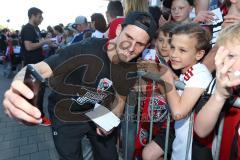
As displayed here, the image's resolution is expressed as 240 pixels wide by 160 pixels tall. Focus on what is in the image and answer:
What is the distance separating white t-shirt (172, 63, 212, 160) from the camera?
1.86 metres

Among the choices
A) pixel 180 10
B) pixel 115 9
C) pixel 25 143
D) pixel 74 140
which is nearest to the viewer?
pixel 74 140

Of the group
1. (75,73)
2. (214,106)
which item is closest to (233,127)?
(214,106)

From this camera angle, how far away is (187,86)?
1859 mm

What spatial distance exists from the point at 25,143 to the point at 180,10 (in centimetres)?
293

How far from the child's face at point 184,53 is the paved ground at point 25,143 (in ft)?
7.90

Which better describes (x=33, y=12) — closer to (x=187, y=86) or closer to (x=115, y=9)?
(x=115, y=9)

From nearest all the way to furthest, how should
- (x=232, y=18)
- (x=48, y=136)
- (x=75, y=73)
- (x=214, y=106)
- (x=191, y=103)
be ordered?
(x=214, y=106)
(x=191, y=103)
(x=232, y=18)
(x=75, y=73)
(x=48, y=136)

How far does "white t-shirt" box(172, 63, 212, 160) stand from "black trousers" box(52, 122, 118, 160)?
34.7 inches

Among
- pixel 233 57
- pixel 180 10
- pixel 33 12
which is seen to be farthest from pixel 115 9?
pixel 233 57

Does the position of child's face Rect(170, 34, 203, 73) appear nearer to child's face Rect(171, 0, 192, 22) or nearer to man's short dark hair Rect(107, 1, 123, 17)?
child's face Rect(171, 0, 192, 22)

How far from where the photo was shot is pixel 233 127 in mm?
1684

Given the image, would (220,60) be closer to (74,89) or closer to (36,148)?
(74,89)

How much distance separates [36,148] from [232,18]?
3.18m

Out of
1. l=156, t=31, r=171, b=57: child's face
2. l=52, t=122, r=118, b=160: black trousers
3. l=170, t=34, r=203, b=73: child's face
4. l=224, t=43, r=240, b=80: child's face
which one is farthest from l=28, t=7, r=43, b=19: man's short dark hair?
l=224, t=43, r=240, b=80: child's face
